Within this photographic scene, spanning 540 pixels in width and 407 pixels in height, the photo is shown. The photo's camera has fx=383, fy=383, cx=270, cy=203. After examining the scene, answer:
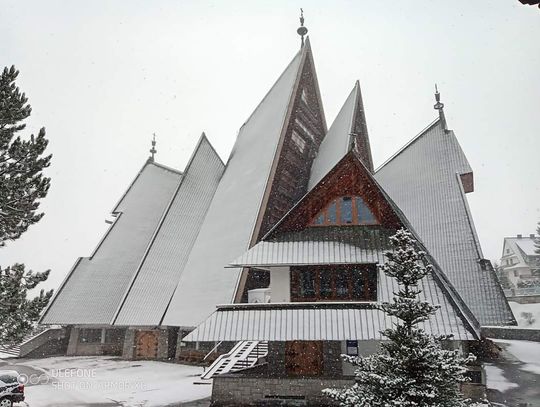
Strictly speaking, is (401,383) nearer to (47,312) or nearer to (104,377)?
(104,377)

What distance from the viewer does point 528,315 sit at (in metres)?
35.3

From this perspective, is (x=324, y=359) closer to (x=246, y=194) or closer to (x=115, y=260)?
(x=246, y=194)

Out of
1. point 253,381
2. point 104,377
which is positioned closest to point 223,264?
point 104,377

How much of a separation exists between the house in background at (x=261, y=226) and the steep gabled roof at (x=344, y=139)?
0.16 meters

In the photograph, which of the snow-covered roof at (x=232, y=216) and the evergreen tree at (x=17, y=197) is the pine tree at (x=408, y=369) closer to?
the evergreen tree at (x=17, y=197)

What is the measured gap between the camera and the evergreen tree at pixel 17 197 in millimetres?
10141

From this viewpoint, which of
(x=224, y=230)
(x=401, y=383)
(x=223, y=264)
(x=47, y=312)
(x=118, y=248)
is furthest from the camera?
(x=118, y=248)

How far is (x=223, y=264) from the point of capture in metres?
21.4

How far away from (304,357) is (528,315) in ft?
102

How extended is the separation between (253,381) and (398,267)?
24.3 ft

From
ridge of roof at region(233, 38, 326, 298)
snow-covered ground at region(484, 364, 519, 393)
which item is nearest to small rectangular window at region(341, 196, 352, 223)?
ridge of roof at region(233, 38, 326, 298)

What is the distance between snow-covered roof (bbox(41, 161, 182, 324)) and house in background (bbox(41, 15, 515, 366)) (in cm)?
9

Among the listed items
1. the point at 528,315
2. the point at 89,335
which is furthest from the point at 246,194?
the point at 528,315

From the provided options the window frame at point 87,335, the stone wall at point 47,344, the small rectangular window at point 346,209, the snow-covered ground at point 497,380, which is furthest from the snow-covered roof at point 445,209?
the stone wall at point 47,344
